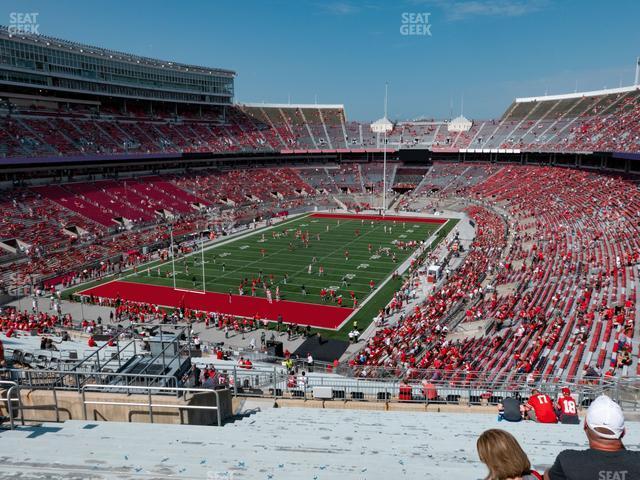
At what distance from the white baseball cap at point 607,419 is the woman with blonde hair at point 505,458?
420 mm

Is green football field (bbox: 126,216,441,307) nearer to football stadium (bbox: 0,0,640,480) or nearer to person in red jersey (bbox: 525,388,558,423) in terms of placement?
football stadium (bbox: 0,0,640,480)

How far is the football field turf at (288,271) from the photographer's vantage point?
2494 centimetres

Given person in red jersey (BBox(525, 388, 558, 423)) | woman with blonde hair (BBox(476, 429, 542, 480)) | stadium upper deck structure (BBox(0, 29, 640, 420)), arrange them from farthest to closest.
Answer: stadium upper deck structure (BBox(0, 29, 640, 420))
person in red jersey (BBox(525, 388, 558, 423))
woman with blonde hair (BBox(476, 429, 542, 480))

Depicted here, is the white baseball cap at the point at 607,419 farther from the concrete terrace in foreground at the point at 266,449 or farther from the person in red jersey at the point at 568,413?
the person in red jersey at the point at 568,413

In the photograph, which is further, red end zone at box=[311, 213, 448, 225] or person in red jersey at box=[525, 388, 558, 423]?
red end zone at box=[311, 213, 448, 225]

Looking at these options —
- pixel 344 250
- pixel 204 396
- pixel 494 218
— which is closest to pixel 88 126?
pixel 344 250

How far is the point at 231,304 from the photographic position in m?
25.0

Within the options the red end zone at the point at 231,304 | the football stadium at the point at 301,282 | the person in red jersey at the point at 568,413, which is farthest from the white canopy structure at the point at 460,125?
the person in red jersey at the point at 568,413

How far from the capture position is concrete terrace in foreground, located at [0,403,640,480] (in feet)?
15.0

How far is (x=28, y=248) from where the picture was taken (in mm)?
31000

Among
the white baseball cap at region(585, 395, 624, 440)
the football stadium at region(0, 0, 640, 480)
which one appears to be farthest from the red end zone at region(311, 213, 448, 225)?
the white baseball cap at region(585, 395, 624, 440)

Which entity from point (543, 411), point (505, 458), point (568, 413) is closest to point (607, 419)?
point (505, 458)

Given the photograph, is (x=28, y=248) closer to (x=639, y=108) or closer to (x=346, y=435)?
(x=346, y=435)

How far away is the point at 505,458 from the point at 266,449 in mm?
3279
